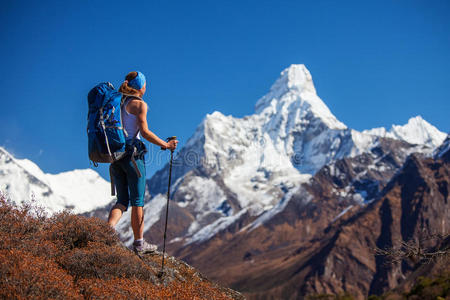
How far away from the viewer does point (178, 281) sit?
25.6 ft

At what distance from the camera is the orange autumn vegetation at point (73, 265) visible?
18.9 ft

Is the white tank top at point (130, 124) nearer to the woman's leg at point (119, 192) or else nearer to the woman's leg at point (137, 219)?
the woman's leg at point (119, 192)

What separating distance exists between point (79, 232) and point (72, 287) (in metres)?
1.96

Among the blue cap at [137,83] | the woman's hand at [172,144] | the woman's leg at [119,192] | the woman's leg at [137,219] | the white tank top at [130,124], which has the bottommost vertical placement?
the woman's leg at [137,219]

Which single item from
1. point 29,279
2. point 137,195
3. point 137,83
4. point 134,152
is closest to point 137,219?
point 137,195

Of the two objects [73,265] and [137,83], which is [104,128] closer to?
[137,83]

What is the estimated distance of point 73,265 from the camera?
22.5 feet

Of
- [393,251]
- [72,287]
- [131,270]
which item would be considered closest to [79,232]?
[131,270]

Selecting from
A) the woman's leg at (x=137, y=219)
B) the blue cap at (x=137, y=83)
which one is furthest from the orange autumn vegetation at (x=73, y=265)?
the blue cap at (x=137, y=83)

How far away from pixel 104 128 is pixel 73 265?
2054 mm

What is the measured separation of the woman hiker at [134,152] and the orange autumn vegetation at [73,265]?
16.1 inches

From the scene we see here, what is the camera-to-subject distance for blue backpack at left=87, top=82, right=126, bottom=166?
7691 millimetres

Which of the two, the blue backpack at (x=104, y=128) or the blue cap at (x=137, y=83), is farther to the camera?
the blue cap at (x=137, y=83)

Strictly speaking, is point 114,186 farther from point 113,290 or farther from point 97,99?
point 113,290
